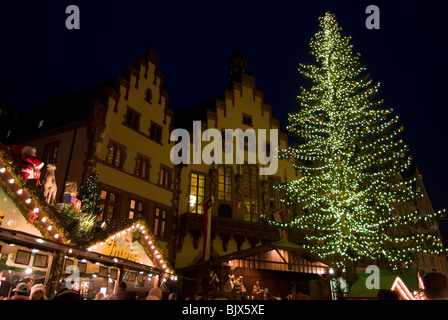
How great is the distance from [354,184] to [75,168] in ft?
52.1

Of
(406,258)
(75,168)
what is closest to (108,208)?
(75,168)

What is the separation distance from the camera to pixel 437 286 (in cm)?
421

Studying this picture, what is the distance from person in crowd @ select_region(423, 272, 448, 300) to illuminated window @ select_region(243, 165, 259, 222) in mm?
22797

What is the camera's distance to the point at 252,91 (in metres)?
32.1

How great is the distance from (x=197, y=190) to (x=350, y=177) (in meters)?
11.4

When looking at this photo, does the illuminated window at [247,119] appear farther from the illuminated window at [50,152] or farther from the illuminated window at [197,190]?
the illuminated window at [50,152]

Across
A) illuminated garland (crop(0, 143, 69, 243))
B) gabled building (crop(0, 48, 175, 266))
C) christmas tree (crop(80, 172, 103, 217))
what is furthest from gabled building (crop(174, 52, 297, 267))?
illuminated garland (crop(0, 143, 69, 243))

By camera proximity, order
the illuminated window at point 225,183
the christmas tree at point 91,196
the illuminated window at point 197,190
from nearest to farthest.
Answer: the christmas tree at point 91,196 → the illuminated window at point 197,190 → the illuminated window at point 225,183

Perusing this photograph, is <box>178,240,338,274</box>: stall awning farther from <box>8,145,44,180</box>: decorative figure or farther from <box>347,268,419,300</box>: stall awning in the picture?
<box>8,145,44,180</box>: decorative figure

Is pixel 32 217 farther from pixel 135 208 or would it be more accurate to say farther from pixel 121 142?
pixel 121 142

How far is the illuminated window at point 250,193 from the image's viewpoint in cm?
2709

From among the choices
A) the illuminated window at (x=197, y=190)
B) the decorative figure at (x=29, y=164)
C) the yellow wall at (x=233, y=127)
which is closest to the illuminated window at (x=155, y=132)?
the yellow wall at (x=233, y=127)

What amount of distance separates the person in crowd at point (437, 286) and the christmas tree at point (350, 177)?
13.7m

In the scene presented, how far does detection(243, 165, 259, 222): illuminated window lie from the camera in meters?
27.1
